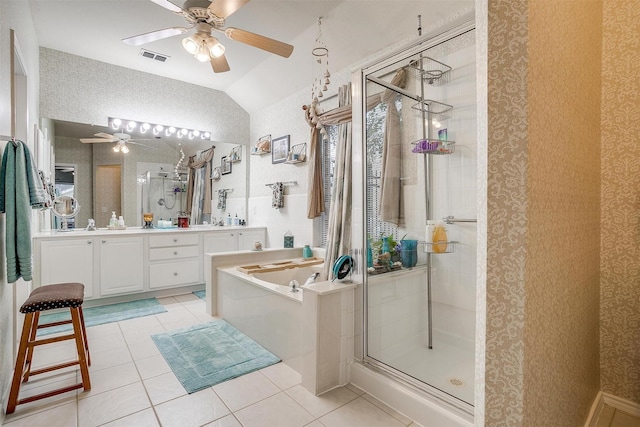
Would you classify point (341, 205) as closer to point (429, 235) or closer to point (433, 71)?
point (429, 235)

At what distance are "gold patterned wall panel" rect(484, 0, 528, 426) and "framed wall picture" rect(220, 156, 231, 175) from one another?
448cm

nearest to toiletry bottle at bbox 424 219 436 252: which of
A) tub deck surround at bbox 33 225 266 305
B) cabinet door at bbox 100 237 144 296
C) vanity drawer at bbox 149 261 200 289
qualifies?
tub deck surround at bbox 33 225 266 305

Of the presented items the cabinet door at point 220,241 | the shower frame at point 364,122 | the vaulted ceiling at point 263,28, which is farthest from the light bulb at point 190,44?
the cabinet door at point 220,241

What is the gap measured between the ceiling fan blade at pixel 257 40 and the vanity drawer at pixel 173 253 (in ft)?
8.84

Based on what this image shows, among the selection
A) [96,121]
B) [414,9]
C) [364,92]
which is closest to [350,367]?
[364,92]

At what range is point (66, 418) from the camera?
5.56ft

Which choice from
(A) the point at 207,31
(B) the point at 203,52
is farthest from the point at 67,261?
(A) the point at 207,31

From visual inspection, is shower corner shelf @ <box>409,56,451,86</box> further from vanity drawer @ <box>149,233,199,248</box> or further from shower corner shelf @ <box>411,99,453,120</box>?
vanity drawer @ <box>149,233,199,248</box>

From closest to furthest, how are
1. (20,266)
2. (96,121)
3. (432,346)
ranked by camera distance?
(20,266) → (432,346) → (96,121)

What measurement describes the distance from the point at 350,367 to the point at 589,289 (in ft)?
4.62

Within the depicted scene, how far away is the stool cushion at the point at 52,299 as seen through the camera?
1.78 meters

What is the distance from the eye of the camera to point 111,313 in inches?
131

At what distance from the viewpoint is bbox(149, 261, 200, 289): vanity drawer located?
3.87 meters

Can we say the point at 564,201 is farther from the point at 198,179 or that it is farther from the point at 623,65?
the point at 198,179
